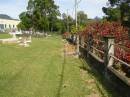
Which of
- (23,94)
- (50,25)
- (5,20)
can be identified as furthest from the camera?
(5,20)

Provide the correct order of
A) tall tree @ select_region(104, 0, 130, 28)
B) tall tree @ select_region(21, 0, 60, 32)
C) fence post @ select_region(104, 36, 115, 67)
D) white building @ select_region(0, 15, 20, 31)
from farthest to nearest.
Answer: white building @ select_region(0, 15, 20, 31)
tall tree @ select_region(21, 0, 60, 32)
tall tree @ select_region(104, 0, 130, 28)
fence post @ select_region(104, 36, 115, 67)

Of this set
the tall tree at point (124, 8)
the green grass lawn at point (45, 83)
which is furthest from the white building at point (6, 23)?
the green grass lawn at point (45, 83)

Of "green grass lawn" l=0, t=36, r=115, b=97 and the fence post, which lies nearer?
"green grass lawn" l=0, t=36, r=115, b=97

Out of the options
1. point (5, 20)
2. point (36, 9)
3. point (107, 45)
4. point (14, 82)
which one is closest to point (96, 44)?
point (107, 45)

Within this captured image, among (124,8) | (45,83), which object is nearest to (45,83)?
(45,83)

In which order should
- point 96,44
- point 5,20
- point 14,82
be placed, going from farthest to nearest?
point 5,20
point 96,44
point 14,82

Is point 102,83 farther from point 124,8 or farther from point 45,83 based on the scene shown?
point 124,8

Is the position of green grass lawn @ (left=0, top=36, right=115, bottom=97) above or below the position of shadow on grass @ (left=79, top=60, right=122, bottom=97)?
above

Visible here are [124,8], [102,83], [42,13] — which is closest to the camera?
[102,83]

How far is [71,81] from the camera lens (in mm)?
12430

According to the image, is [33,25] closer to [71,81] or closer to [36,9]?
[36,9]

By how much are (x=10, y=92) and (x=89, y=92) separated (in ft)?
7.60

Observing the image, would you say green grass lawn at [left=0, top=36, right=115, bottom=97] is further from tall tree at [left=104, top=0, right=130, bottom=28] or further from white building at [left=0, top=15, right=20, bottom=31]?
white building at [left=0, top=15, right=20, bottom=31]

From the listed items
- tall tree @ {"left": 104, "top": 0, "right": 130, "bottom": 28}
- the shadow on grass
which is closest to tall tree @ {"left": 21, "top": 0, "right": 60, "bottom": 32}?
tall tree @ {"left": 104, "top": 0, "right": 130, "bottom": 28}
